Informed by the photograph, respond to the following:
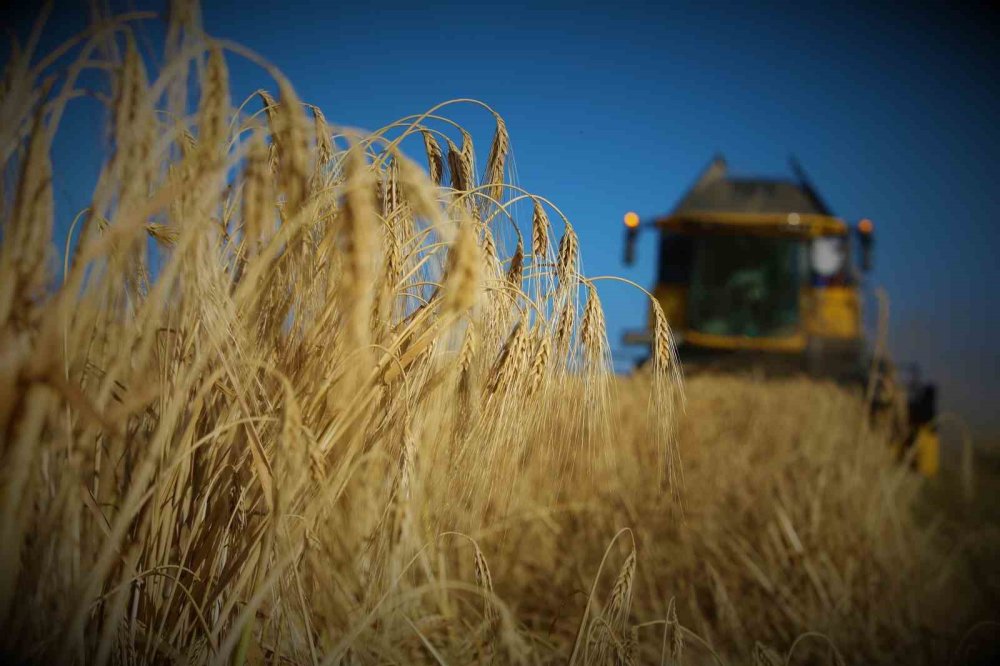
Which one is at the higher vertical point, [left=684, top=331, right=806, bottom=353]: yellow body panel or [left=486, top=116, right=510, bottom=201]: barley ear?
[left=486, top=116, right=510, bottom=201]: barley ear

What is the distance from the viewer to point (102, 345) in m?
0.75

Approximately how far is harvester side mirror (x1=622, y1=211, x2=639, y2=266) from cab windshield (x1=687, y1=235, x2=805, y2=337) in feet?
3.36

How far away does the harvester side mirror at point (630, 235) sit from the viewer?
20.6ft

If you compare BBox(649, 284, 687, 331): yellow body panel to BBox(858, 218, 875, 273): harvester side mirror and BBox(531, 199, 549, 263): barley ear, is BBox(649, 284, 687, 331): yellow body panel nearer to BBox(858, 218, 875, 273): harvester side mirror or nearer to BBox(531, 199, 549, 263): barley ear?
BBox(858, 218, 875, 273): harvester side mirror

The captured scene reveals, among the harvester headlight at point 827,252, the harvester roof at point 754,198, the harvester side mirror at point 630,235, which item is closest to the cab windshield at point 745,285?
the harvester headlight at point 827,252

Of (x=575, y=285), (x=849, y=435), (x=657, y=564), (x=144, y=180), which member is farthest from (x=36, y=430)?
(x=849, y=435)

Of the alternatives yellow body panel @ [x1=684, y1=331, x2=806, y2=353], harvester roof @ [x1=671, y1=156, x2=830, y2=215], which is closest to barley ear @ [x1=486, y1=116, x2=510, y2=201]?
yellow body panel @ [x1=684, y1=331, x2=806, y2=353]

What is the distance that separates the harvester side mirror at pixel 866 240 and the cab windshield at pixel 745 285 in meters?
0.55

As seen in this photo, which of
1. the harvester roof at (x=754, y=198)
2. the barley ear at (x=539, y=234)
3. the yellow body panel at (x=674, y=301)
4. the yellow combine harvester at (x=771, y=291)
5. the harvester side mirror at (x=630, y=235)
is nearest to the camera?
the barley ear at (x=539, y=234)

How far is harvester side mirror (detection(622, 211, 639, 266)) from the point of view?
6.28 metres

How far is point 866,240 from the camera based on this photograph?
6312 mm

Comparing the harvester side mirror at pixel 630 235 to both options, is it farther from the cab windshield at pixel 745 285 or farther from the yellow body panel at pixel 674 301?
the yellow body panel at pixel 674 301

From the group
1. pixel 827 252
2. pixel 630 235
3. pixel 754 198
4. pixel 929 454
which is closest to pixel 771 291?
pixel 827 252

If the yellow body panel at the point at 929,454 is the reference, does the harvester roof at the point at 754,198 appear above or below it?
above
